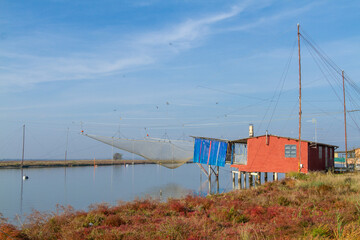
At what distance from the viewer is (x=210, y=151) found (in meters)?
35.4

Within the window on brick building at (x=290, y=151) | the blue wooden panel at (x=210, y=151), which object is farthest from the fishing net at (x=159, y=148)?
Result: the window on brick building at (x=290, y=151)

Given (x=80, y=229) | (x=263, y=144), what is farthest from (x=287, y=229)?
(x=263, y=144)

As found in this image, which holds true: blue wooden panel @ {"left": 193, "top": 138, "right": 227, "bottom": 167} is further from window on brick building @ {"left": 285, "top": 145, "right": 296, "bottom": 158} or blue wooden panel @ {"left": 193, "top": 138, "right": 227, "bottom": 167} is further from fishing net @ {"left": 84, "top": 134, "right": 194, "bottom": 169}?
window on brick building @ {"left": 285, "top": 145, "right": 296, "bottom": 158}

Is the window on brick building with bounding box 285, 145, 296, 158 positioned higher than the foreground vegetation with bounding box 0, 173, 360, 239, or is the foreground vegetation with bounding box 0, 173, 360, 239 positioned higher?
the window on brick building with bounding box 285, 145, 296, 158

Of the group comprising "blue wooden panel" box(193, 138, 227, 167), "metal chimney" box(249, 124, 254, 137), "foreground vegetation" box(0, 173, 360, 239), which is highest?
"metal chimney" box(249, 124, 254, 137)

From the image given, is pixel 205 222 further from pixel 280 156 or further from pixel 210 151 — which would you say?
pixel 210 151

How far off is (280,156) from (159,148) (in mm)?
14028

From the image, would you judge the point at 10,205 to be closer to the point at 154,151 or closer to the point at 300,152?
the point at 154,151

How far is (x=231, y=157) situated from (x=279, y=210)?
23376 millimetres

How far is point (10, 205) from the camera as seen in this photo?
90.7 ft

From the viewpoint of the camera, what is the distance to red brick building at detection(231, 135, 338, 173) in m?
28.0

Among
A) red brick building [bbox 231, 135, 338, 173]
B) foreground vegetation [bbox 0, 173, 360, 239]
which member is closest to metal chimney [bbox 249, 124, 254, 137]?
red brick building [bbox 231, 135, 338, 173]

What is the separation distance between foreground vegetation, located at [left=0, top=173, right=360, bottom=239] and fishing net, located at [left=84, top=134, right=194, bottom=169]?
21515mm

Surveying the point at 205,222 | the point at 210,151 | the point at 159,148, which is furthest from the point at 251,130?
the point at 205,222
